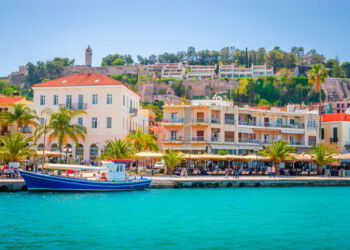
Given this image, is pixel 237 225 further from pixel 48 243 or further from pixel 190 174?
pixel 190 174

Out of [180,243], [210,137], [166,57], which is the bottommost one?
[180,243]

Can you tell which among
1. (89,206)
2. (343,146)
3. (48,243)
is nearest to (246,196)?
(89,206)

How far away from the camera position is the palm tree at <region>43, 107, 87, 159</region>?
4481 centimetres

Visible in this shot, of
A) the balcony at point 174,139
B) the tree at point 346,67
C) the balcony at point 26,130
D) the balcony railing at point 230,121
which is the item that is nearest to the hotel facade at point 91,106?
the balcony at point 26,130

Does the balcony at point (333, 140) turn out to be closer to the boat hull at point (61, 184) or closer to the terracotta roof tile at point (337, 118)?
the terracotta roof tile at point (337, 118)

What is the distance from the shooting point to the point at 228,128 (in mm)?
53469

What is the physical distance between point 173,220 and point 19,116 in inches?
1162

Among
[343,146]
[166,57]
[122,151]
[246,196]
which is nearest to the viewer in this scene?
[246,196]

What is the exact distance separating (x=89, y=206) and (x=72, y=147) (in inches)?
869

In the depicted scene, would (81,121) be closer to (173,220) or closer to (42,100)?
(42,100)

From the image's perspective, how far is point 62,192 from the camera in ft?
110

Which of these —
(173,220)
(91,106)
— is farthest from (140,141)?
(173,220)

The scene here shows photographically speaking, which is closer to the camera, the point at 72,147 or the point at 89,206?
the point at 89,206

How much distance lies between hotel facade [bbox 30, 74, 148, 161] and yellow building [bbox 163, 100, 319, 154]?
610 cm
